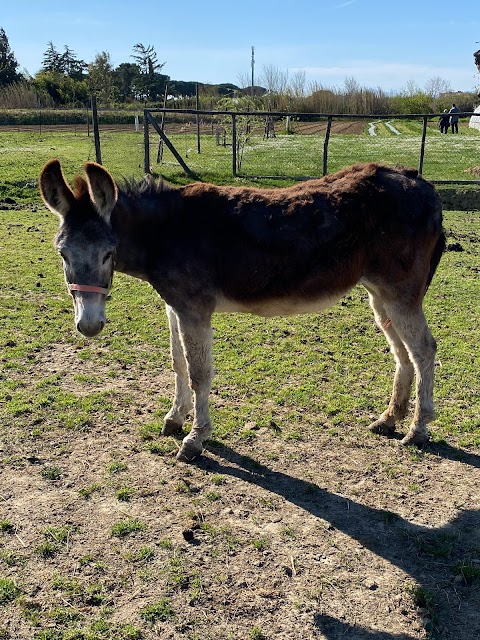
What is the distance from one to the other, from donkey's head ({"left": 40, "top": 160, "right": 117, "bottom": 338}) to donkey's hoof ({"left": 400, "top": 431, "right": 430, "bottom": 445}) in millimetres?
2959

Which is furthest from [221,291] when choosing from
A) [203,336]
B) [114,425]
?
[114,425]

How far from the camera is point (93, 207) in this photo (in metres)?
4.28

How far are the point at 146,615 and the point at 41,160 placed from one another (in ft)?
72.9

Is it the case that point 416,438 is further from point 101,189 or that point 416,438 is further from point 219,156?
point 219,156

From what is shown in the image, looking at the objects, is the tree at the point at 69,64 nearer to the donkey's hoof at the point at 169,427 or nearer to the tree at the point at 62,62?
the tree at the point at 62,62

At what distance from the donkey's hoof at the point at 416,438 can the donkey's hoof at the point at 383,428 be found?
23 cm

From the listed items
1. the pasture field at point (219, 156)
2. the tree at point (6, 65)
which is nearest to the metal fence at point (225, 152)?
the pasture field at point (219, 156)

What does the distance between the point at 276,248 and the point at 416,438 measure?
2198mm

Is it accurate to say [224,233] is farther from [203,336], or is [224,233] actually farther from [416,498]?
[416,498]

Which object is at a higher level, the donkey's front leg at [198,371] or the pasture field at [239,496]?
the donkey's front leg at [198,371]

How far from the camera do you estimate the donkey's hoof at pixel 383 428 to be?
5254 mm

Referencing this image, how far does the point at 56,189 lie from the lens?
13.7 ft

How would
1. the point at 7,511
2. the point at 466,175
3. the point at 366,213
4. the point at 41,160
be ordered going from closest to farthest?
the point at 7,511, the point at 366,213, the point at 466,175, the point at 41,160

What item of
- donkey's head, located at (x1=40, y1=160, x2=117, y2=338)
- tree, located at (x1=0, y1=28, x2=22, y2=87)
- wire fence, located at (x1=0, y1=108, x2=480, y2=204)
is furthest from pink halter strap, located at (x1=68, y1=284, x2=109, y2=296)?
tree, located at (x1=0, y1=28, x2=22, y2=87)
